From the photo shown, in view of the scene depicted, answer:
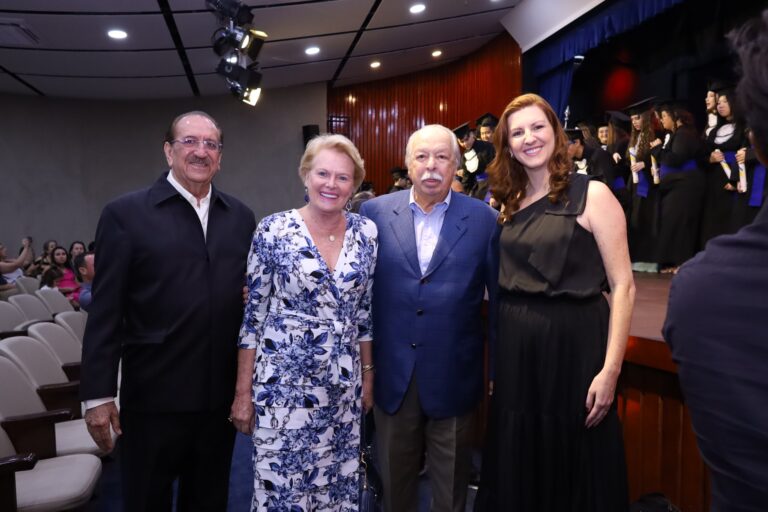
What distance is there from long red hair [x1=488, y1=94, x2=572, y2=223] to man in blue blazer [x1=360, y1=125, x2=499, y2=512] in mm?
119

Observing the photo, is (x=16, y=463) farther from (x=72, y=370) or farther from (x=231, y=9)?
(x=231, y=9)

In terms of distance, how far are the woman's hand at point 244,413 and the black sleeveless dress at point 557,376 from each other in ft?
2.61

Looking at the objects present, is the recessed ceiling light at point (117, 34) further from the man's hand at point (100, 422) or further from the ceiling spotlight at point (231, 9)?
the man's hand at point (100, 422)

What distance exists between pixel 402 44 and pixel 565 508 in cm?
832

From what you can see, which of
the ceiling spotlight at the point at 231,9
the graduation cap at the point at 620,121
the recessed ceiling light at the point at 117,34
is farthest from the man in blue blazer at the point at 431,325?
the recessed ceiling light at the point at 117,34

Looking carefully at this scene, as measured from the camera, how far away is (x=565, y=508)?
1.75 m

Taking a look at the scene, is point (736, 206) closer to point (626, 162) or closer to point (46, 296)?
point (626, 162)

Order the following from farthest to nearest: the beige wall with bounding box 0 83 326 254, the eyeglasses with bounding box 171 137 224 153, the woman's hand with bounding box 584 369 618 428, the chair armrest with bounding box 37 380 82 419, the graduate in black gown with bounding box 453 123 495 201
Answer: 1. the beige wall with bounding box 0 83 326 254
2. the graduate in black gown with bounding box 453 123 495 201
3. the chair armrest with bounding box 37 380 82 419
4. the eyeglasses with bounding box 171 137 224 153
5. the woman's hand with bounding box 584 369 618 428

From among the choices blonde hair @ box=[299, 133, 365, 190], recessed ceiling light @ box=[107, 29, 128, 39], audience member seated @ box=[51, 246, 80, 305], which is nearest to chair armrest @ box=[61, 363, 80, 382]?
blonde hair @ box=[299, 133, 365, 190]

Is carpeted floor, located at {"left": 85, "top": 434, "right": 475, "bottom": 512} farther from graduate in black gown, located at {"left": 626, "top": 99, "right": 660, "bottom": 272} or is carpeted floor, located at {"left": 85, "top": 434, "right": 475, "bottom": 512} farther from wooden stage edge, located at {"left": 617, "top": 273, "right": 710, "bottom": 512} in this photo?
graduate in black gown, located at {"left": 626, "top": 99, "right": 660, "bottom": 272}

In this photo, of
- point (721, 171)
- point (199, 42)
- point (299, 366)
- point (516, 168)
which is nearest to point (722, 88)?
point (721, 171)

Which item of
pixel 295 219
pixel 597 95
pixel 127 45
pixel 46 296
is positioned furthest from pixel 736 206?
pixel 127 45

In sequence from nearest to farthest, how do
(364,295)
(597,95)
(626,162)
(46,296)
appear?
1. (364,295)
2. (46,296)
3. (626,162)
4. (597,95)

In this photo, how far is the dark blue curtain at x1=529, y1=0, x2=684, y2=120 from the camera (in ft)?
19.7
